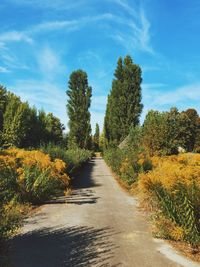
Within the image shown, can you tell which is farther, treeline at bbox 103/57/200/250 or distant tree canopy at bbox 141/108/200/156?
distant tree canopy at bbox 141/108/200/156

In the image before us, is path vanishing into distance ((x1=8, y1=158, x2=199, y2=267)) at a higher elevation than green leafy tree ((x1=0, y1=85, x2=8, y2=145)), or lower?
lower

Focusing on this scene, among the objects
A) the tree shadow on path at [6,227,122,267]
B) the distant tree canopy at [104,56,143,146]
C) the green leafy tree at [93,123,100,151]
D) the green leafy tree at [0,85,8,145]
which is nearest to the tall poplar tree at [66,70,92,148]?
the distant tree canopy at [104,56,143,146]

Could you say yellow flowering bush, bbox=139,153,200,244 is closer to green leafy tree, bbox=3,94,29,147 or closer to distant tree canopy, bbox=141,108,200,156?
distant tree canopy, bbox=141,108,200,156

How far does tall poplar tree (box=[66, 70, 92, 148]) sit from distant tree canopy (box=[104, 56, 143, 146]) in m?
5.18

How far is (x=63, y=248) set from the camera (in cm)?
596

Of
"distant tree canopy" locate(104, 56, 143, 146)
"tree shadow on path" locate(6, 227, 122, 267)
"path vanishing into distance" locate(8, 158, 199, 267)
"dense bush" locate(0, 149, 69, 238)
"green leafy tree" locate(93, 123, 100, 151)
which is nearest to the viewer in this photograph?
"tree shadow on path" locate(6, 227, 122, 267)

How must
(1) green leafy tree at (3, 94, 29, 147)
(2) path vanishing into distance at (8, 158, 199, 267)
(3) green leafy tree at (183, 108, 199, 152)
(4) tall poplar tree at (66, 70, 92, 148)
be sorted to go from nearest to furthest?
(2) path vanishing into distance at (8, 158, 199, 267) → (1) green leafy tree at (3, 94, 29, 147) → (3) green leafy tree at (183, 108, 199, 152) → (4) tall poplar tree at (66, 70, 92, 148)

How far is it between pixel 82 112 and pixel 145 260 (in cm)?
4374

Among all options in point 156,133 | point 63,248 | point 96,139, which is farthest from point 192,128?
point 63,248

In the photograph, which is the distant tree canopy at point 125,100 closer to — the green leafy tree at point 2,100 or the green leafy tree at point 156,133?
the green leafy tree at point 2,100

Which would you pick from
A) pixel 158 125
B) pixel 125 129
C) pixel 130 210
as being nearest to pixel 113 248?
pixel 130 210

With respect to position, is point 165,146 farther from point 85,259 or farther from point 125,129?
point 125,129

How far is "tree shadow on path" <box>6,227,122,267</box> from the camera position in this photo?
208 inches

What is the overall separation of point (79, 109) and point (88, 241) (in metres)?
42.7
